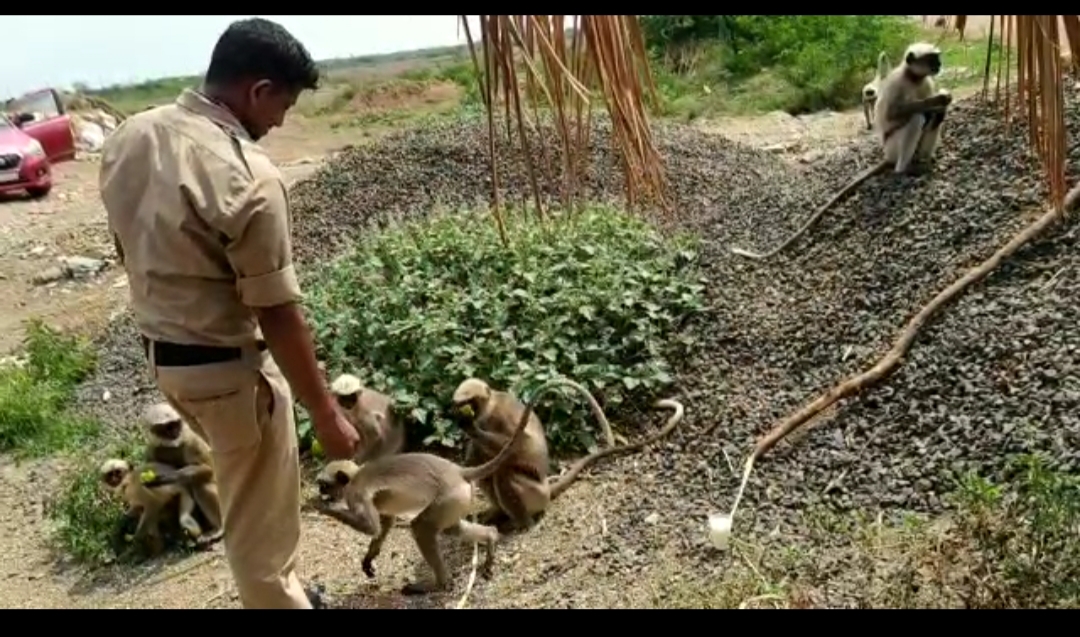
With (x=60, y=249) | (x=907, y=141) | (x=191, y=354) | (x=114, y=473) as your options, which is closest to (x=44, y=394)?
(x=114, y=473)

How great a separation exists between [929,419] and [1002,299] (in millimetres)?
982

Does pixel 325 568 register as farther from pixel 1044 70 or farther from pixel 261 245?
pixel 1044 70

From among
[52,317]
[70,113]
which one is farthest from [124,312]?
[70,113]

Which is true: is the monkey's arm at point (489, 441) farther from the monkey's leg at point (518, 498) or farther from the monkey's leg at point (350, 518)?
the monkey's leg at point (350, 518)

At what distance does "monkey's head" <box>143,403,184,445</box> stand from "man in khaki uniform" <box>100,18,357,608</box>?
1.76m

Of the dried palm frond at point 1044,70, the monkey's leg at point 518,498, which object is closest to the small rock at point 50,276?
the monkey's leg at point 518,498

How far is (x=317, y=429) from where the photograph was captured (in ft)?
10.7

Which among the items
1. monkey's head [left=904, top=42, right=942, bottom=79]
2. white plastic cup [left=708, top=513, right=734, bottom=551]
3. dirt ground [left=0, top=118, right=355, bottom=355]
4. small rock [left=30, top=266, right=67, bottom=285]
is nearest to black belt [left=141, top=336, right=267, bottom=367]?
white plastic cup [left=708, top=513, right=734, bottom=551]

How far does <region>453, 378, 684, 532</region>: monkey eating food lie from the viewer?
4.93 metres

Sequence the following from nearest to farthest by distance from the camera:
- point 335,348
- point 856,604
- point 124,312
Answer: point 856,604
point 335,348
point 124,312

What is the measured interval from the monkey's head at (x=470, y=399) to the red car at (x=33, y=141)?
30.3 feet

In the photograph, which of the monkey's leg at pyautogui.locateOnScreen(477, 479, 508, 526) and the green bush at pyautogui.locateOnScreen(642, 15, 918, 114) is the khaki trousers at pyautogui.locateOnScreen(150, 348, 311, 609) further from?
the green bush at pyautogui.locateOnScreen(642, 15, 918, 114)

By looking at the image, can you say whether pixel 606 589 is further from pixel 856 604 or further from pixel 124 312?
pixel 124 312

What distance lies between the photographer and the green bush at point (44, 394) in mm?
6930
